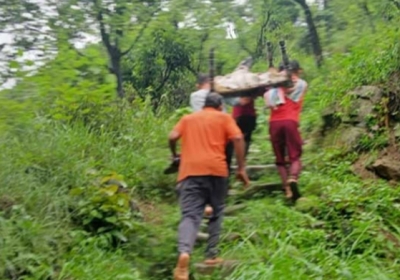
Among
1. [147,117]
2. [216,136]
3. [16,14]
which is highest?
[16,14]

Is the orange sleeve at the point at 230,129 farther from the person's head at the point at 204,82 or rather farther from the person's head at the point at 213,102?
the person's head at the point at 204,82

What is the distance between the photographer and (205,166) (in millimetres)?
5320

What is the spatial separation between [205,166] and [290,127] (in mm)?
1781

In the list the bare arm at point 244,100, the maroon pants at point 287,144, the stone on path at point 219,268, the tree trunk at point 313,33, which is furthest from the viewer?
the tree trunk at point 313,33

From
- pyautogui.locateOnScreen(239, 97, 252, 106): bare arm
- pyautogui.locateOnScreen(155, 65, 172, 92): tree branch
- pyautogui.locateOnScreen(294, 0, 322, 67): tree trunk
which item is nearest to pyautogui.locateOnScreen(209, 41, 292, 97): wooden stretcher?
pyautogui.locateOnScreen(239, 97, 252, 106): bare arm

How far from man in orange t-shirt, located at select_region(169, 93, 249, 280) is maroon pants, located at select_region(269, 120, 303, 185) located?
1.32 meters

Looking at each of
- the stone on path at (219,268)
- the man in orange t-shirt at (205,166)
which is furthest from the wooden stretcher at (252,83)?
the stone on path at (219,268)

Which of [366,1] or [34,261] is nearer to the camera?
[34,261]

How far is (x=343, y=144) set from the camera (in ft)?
28.1

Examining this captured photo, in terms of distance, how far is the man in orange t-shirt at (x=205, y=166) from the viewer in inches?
209

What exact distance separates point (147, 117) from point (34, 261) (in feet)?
18.7

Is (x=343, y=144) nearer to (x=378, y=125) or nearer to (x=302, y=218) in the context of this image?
(x=378, y=125)

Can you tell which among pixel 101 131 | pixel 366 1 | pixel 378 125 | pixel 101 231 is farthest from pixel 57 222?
pixel 366 1

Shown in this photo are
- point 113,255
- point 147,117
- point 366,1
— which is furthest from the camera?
point 366,1
